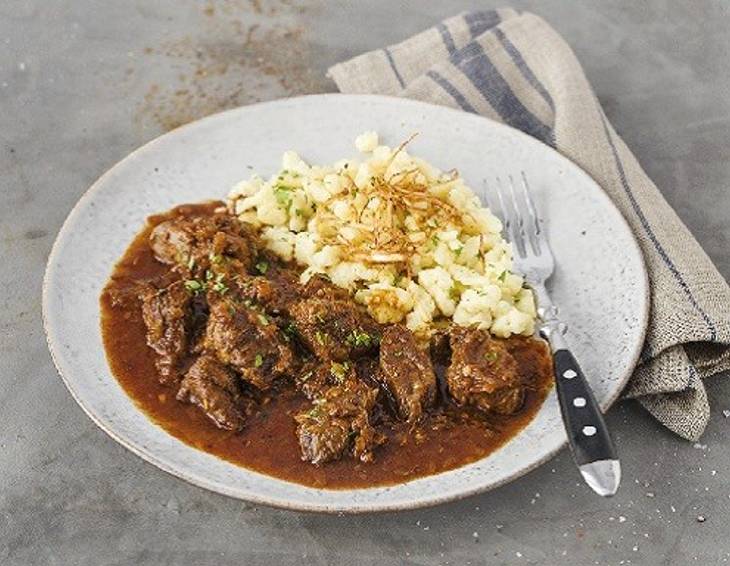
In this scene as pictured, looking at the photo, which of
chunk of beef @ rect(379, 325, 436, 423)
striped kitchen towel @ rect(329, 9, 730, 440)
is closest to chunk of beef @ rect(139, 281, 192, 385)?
chunk of beef @ rect(379, 325, 436, 423)

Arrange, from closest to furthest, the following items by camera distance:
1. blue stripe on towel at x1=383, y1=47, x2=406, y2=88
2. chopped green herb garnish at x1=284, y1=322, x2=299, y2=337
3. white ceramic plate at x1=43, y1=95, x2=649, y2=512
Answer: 1. white ceramic plate at x1=43, y1=95, x2=649, y2=512
2. chopped green herb garnish at x1=284, y1=322, x2=299, y2=337
3. blue stripe on towel at x1=383, y1=47, x2=406, y2=88

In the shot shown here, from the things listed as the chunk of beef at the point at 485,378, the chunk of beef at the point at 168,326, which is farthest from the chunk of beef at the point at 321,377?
the chunk of beef at the point at 168,326

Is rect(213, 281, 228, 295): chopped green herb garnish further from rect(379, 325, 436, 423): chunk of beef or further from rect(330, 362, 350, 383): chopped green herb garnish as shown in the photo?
rect(379, 325, 436, 423): chunk of beef

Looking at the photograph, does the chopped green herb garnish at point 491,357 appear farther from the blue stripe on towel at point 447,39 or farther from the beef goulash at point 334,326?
the blue stripe on towel at point 447,39

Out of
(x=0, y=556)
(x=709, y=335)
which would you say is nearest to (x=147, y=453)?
(x=0, y=556)

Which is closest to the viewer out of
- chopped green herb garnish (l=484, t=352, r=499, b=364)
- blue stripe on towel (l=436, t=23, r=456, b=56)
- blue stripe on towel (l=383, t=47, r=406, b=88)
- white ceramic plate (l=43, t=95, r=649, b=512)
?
white ceramic plate (l=43, t=95, r=649, b=512)

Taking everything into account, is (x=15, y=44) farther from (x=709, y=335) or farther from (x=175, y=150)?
(x=709, y=335)

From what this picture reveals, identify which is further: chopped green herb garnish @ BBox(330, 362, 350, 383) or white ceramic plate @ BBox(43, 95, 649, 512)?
chopped green herb garnish @ BBox(330, 362, 350, 383)

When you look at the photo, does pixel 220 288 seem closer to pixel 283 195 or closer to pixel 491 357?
pixel 283 195
